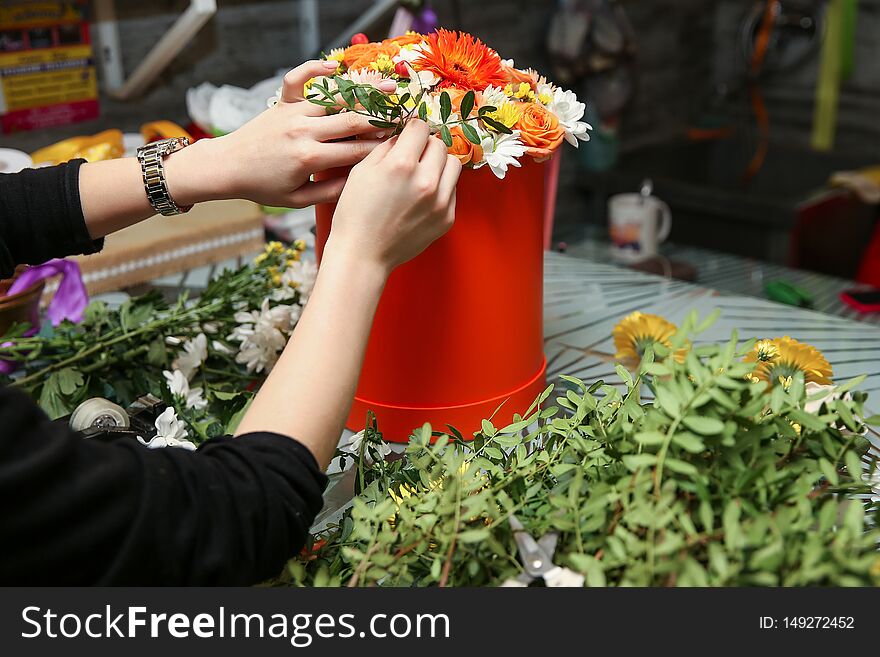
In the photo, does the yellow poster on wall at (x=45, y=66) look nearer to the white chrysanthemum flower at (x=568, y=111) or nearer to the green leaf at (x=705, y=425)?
the white chrysanthemum flower at (x=568, y=111)

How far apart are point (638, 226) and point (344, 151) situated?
4.36 ft

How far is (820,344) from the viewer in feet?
3.17

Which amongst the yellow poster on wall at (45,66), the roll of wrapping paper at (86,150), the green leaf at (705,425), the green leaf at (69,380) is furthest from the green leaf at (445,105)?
the yellow poster on wall at (45,66)

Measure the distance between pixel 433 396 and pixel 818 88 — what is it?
265 cm

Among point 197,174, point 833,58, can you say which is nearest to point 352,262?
point 197,174

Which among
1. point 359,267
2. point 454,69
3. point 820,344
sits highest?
point 454,69

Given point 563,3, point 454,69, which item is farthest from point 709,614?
point 563,3

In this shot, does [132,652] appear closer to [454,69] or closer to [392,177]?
[392,177]

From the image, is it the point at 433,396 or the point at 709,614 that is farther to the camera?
the point at 433,396

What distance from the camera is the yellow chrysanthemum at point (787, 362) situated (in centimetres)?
75

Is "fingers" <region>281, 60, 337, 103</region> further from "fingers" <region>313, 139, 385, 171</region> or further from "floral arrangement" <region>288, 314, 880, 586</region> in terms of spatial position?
"floral arrangement" <region>288, 314, 880, 586</region>

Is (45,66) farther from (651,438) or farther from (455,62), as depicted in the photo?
(651,438)

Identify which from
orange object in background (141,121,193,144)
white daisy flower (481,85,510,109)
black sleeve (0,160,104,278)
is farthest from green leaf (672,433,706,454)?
orange object in background (141,121,193,144)

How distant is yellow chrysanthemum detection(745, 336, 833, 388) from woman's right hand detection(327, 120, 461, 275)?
13.3 inches
